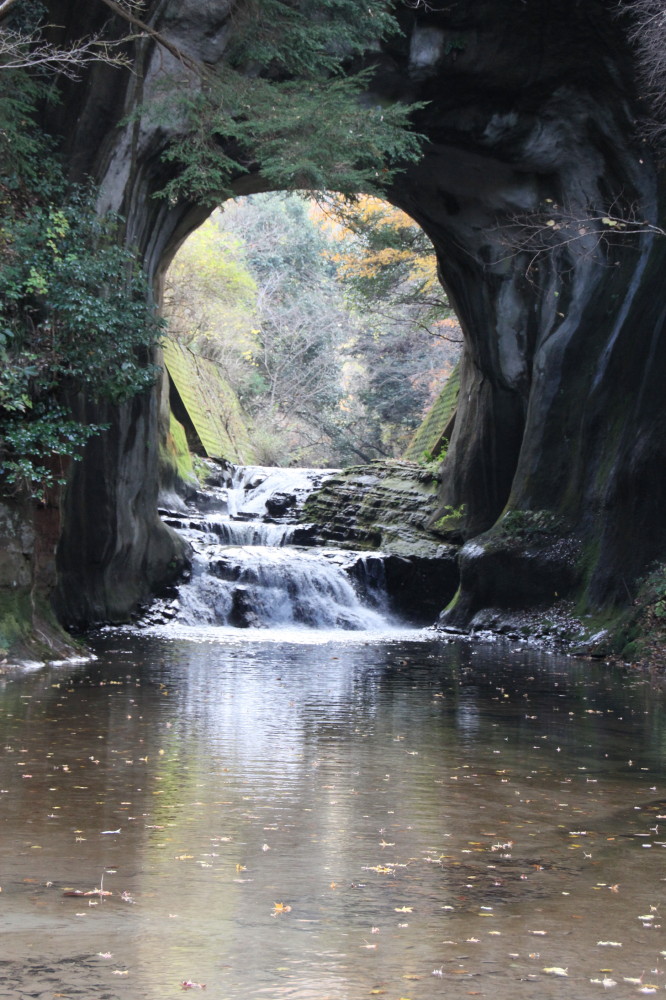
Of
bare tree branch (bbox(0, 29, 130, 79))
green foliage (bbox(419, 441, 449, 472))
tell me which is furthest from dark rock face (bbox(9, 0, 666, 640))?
green foliage (bbox(419, 441, 449, 472))

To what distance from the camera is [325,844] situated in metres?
5.26

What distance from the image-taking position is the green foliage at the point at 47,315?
1249 cm

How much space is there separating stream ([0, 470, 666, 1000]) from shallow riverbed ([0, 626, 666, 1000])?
1 centimetres

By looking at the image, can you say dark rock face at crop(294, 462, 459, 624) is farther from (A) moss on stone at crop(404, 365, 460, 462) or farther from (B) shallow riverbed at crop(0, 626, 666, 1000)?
(B) shallow riverbed at crop(0, 626, 666, 1000)

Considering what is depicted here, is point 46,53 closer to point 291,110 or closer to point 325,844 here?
point 291,110

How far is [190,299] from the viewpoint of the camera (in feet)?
111

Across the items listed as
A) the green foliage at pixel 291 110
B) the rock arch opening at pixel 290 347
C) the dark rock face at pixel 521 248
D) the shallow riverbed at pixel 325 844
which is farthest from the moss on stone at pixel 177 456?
the shallow riverbed at pixel 325 844

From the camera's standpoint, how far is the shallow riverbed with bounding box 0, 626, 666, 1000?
3586mm

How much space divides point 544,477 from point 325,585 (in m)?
4.59

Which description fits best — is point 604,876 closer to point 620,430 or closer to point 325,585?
point 620,430

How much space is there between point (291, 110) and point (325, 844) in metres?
10.4

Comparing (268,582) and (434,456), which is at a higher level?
(434,456)

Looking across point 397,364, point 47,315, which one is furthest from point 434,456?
point 397,364

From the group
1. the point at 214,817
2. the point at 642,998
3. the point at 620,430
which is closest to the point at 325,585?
the point at 620,430
